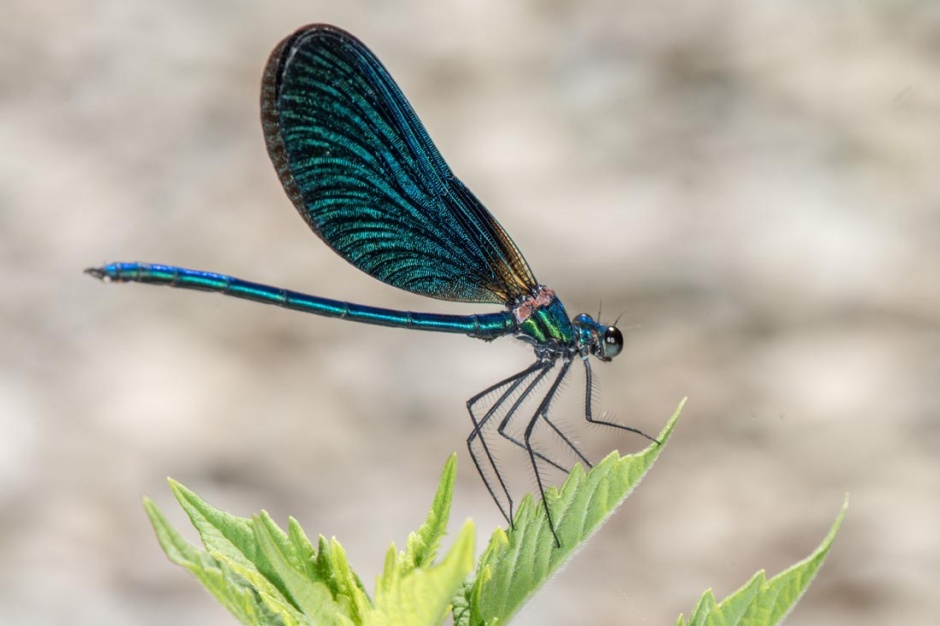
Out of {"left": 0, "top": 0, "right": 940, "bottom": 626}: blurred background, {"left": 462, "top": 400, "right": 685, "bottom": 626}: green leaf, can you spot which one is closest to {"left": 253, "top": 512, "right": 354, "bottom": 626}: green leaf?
{"left": 462, "top": 400, "right": 685, "bottom": 626}: green leaf

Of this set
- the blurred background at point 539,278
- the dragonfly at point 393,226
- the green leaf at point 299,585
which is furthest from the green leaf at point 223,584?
the blurred background at point 539,278

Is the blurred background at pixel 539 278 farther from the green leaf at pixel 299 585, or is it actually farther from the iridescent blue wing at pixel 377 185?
the green leaf at pixel 299 585

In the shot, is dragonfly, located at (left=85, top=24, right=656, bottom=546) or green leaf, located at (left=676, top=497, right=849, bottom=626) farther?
dragonfly, located at (left=85, top=24, right=656, bottom=546)

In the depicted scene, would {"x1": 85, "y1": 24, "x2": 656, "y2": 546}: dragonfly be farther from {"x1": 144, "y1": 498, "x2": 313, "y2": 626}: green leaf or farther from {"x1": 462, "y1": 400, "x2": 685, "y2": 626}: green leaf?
{"x1": 144, "y1": 498, "x2": 313, "y2": 626}: green leaf

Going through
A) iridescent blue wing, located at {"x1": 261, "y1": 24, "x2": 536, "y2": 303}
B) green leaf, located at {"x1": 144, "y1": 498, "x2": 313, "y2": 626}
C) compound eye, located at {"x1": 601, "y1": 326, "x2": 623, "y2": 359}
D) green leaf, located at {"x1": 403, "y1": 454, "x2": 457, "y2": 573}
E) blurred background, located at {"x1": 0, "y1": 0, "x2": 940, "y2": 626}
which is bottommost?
green leaf, located at {"x1": 144, "y1": 498, "x2": 313, "y2": 626}

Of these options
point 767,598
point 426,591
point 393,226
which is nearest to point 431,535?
point 426,591

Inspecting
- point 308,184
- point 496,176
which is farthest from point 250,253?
point 308,184

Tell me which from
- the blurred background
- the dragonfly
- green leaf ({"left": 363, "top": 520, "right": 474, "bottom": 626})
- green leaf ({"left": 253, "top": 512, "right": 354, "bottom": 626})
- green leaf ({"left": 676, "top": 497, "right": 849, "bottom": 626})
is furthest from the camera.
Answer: the blurred background
